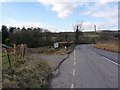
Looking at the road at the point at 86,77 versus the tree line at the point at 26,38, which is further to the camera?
the tree line at the point at 26,38

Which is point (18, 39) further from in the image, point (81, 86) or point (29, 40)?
point (81, 86)

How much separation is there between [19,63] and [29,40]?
47.0 meters

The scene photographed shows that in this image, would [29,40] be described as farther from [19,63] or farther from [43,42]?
[19,63]

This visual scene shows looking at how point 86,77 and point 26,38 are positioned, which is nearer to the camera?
point 86,77

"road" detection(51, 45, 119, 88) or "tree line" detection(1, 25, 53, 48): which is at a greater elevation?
"tree line" detection(1, 25, 53, 48)

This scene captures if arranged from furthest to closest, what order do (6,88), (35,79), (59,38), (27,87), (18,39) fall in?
(59,38)
(18,39)
(35,79)
(27,87)
(6,88)

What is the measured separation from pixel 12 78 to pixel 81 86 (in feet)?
9.69

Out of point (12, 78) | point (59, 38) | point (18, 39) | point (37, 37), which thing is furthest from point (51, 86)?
point (59, 38)

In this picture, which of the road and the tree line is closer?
the road

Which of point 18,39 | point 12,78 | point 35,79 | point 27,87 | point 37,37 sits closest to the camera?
point 27,87

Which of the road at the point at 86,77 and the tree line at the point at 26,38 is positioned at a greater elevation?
the tree line at the point at 26,38

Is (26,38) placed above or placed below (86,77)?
above

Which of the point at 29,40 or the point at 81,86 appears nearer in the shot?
the point at 81,86

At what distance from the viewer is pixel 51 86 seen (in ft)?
26.2
